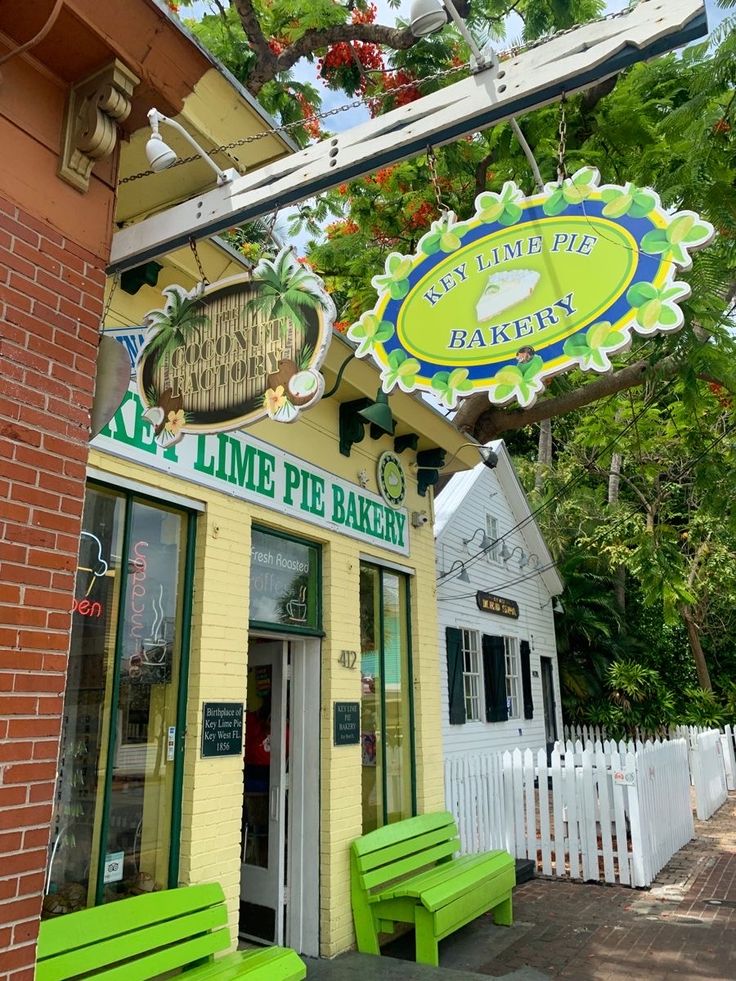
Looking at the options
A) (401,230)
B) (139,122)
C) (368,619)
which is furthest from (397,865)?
(401,230)

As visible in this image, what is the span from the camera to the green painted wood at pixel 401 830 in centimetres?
641

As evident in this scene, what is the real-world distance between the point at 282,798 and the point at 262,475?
274cm

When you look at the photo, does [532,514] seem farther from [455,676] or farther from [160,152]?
[160,152]

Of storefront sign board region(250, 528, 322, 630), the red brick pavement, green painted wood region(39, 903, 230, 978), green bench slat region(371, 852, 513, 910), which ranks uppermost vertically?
storefront sign board region(250, 528, 322, 630)

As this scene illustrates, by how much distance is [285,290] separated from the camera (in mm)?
3172

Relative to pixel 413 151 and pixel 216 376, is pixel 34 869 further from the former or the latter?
pixel 413 151

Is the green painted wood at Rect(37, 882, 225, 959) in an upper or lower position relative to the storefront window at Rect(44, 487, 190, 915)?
lower

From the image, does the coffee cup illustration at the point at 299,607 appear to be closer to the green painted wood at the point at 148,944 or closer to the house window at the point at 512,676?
the green painted wood at the point at 148,944

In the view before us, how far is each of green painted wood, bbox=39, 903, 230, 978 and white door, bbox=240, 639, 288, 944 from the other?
5.45ft

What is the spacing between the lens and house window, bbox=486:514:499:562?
502 inches

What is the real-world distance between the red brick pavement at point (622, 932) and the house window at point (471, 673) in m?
2.87

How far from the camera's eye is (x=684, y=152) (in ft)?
15.0

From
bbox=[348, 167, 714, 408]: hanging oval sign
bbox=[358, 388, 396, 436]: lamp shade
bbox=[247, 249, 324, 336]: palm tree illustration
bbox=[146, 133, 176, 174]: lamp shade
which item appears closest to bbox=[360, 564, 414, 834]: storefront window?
bbox=[358, 388, 396, 436]: lamp shade

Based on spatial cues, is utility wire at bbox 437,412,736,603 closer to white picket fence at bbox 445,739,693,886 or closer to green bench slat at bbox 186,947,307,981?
white picket fence at bbox 445,739,693,886
